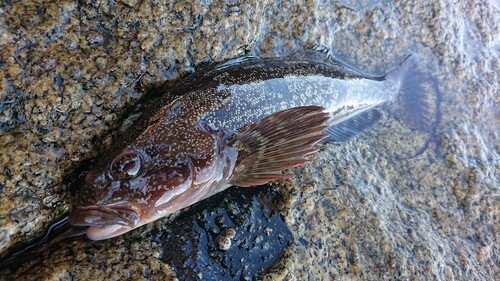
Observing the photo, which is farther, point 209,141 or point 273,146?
point 273,146

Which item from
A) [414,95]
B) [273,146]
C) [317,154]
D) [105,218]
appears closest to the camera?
[105,218]

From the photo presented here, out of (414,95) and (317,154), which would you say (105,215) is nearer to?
(317,154)

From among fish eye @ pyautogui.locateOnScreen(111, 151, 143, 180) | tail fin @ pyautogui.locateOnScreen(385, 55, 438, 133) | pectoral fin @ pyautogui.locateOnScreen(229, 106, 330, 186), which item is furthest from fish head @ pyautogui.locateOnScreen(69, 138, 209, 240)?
tail fin @ pyautogui.locateOnScreen(385, 55, 438, 133)

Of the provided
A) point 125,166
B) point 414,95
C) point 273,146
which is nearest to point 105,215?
point 125,166

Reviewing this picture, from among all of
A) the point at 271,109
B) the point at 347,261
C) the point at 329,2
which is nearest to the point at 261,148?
the point at 271,109

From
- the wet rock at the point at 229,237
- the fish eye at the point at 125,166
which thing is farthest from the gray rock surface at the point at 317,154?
the fish eye at the point at 125,166

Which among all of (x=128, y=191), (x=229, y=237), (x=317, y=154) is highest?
(x=128, y=191)

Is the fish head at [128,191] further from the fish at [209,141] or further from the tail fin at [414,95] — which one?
the tail fin at [414,95]

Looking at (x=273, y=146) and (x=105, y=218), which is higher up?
(x=273, y=146)
